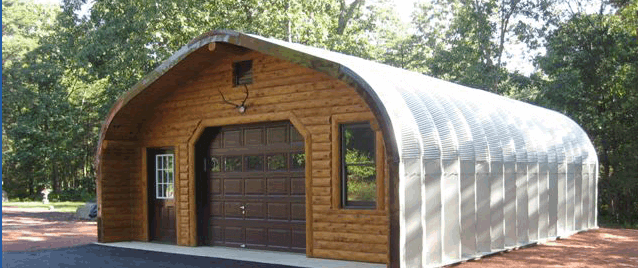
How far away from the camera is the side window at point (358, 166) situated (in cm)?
1009

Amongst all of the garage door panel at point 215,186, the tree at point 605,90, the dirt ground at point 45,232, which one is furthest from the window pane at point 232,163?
the tree at point 605,90

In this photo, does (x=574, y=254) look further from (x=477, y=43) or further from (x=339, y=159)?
(x=477, y=43)

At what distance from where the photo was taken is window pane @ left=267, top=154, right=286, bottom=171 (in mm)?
11599

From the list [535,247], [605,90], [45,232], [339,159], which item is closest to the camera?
[339,159]

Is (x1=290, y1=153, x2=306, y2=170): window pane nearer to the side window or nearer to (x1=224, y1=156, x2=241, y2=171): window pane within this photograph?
the side window

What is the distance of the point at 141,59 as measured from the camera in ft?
72.2

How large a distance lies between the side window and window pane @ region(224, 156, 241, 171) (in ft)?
9.05

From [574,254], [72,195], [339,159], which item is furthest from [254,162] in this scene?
[72,195]

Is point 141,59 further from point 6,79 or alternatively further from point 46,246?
point 6,79

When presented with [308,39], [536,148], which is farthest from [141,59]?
[536,148]

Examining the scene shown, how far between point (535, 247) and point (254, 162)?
5476 mm

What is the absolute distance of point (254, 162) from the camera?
39.8 ft

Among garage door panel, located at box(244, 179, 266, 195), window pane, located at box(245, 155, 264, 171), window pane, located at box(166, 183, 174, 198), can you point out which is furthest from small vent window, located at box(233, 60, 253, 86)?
window pane, located at box(166, 183, 174, 198)

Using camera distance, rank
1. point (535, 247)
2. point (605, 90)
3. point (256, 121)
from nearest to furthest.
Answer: point (256, 121) → point (535, 247) → point (605, 90)
